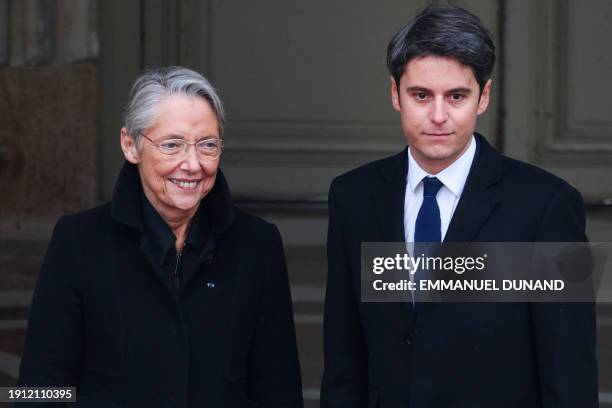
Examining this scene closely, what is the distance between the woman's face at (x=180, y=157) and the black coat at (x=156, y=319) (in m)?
0.10

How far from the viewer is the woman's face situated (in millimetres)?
3551

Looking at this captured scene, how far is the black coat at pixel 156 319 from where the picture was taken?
358 centimetres

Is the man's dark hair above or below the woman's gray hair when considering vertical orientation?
above

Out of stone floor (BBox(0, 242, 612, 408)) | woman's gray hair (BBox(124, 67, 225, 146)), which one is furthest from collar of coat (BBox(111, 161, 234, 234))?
stone floor (BBox(0, 242, 612, 408))

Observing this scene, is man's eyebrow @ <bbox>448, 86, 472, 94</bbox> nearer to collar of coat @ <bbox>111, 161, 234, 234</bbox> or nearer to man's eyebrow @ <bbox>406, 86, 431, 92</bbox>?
man's eyebrow @ <bbox>406, 86, 431, 92</bbox>

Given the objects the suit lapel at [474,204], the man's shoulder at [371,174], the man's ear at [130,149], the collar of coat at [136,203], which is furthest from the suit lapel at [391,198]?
the man's ear at [130,149]

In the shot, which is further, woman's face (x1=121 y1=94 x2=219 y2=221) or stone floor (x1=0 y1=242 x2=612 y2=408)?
stone floor (x1=0 y1=242 x2=612 y2=408)

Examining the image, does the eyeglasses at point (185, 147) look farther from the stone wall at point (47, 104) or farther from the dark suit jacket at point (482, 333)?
the stone wall at point (47, 104)

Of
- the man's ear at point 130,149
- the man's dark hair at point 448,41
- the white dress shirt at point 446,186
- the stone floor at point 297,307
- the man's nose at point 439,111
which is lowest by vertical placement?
the stone floor at point 297,307

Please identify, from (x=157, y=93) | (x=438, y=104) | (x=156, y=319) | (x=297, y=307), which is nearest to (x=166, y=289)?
(x=156, y=319)

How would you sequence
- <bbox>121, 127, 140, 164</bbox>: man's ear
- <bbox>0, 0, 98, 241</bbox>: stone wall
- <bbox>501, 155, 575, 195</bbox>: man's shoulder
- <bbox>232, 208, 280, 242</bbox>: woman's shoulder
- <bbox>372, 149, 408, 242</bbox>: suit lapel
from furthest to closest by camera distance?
<bbox>0, 0, 98, 241</bbox>: stone wall → <bbox>232, 208, 280, 242</bbox>: woman's shoulder → <bbox>121, 127, 140, 164</bbox>: man's ear → <bbox>372, 149, 408, 242</bbox>: suit lapel → <bbox>501, 155, 575, 195</bbox>: man's shoulder

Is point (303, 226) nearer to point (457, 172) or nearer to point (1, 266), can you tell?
point (1, 266)

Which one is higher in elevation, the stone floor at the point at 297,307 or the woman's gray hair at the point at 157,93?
the woman's gray hair at the point at 157,93

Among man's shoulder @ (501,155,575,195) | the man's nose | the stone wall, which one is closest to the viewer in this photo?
the man's nose
